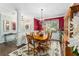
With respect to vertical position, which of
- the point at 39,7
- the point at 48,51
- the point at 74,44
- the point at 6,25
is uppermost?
the point at 39,7

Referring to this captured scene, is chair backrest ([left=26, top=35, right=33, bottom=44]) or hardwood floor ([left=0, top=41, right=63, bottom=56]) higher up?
chair backrest ([left=26, top=35, right=33, bottom=44])

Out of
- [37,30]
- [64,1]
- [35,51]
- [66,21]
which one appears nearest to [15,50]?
[35,51]

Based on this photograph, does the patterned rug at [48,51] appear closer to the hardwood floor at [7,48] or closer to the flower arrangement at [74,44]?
the hardwood floor at [7,48]

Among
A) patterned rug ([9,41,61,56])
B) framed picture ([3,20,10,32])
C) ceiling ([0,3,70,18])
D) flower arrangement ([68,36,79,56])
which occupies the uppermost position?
ceiling ([0,3,70,18])

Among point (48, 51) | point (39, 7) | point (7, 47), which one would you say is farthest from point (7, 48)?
point (39, 7)

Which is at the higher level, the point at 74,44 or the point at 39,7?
the point at 39,7

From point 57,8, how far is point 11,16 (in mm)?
657

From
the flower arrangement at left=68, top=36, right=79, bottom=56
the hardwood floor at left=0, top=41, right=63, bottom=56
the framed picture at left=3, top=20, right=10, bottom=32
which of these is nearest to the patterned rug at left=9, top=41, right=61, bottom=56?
the hardwood floor at left=0, top=41, right=63, bottom=56

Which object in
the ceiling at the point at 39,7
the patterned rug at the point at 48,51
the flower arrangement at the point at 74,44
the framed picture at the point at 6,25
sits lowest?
the patterned rug at the point at 48,51

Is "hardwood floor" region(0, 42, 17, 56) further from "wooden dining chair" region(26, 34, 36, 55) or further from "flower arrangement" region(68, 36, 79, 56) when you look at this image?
"flower arrangement" region(68, 36, 79, 56)

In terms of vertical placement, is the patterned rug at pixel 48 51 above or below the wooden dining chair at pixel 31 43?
below

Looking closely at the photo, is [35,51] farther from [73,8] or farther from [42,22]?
[73,8]

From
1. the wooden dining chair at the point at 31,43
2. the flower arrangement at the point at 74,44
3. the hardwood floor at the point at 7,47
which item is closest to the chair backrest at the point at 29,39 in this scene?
the wooden dining chair at the point at 31,43

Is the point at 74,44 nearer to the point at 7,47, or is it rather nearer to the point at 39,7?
the point at 39,7
